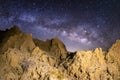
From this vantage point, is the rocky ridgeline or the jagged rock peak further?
the jagged rock peak

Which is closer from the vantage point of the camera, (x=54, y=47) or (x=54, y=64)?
(x=54, y=64)

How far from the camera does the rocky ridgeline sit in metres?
20.7

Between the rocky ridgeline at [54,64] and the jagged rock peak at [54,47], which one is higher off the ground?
the jagged rock peak at [54,47]

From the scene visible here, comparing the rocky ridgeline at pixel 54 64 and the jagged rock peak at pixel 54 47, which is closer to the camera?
the rocky ridgeline at pixel 54 64

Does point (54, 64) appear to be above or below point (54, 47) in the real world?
below

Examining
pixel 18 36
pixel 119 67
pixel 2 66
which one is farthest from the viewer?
pixel 18 36

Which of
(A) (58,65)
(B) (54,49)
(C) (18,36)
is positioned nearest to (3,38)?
(C) (18,36)

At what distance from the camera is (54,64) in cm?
2364

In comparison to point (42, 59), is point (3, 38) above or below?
above

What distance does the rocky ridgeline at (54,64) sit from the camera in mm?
20734

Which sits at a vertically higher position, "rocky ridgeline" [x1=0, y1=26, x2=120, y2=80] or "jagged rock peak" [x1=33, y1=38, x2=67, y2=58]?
"jagged rock peak" [x1=33, y1=38, x2=67, y2=58]

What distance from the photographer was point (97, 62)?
22609 millimetres

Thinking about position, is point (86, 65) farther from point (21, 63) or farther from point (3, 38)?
point (3, 38)

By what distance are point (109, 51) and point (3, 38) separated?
36.9 feet
